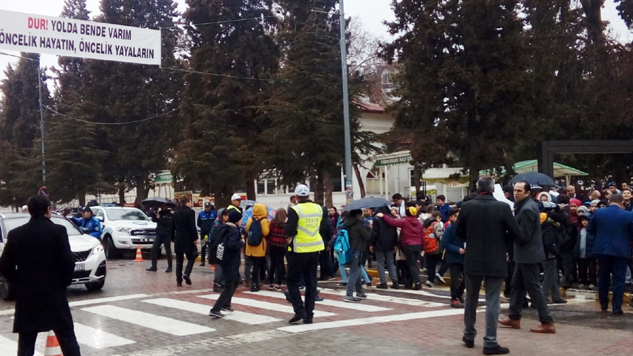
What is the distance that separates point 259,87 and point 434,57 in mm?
14044

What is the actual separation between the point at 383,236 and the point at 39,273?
8.91 metres

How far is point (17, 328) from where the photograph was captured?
22.7 ft

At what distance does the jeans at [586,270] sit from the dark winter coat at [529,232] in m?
4.37

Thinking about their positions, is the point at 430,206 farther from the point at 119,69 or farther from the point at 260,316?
the point at 119,69

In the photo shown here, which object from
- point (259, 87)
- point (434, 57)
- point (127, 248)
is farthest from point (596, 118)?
point (127, 248)

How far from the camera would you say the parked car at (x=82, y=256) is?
1476cm

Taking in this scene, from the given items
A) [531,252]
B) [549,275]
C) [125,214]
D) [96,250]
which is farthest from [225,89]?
[531,252]

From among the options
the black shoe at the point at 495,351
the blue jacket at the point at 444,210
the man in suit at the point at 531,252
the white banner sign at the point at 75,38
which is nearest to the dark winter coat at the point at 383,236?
the blue jacket at the point at 444,210

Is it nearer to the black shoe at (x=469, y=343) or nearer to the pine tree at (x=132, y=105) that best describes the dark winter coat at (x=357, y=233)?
the black shoe at (x=469, y=343)

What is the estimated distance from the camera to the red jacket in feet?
49.7

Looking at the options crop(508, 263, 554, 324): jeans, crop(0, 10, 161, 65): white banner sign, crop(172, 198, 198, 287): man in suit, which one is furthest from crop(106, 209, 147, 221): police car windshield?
crop(508, 263, 554, 324): jeans

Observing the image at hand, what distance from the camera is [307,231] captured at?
1082 centimetres

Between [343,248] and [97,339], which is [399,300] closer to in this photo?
[343,248]

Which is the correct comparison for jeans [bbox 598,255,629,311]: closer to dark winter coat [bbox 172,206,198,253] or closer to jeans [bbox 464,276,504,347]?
jeans [bbox 464,276,504,347]
